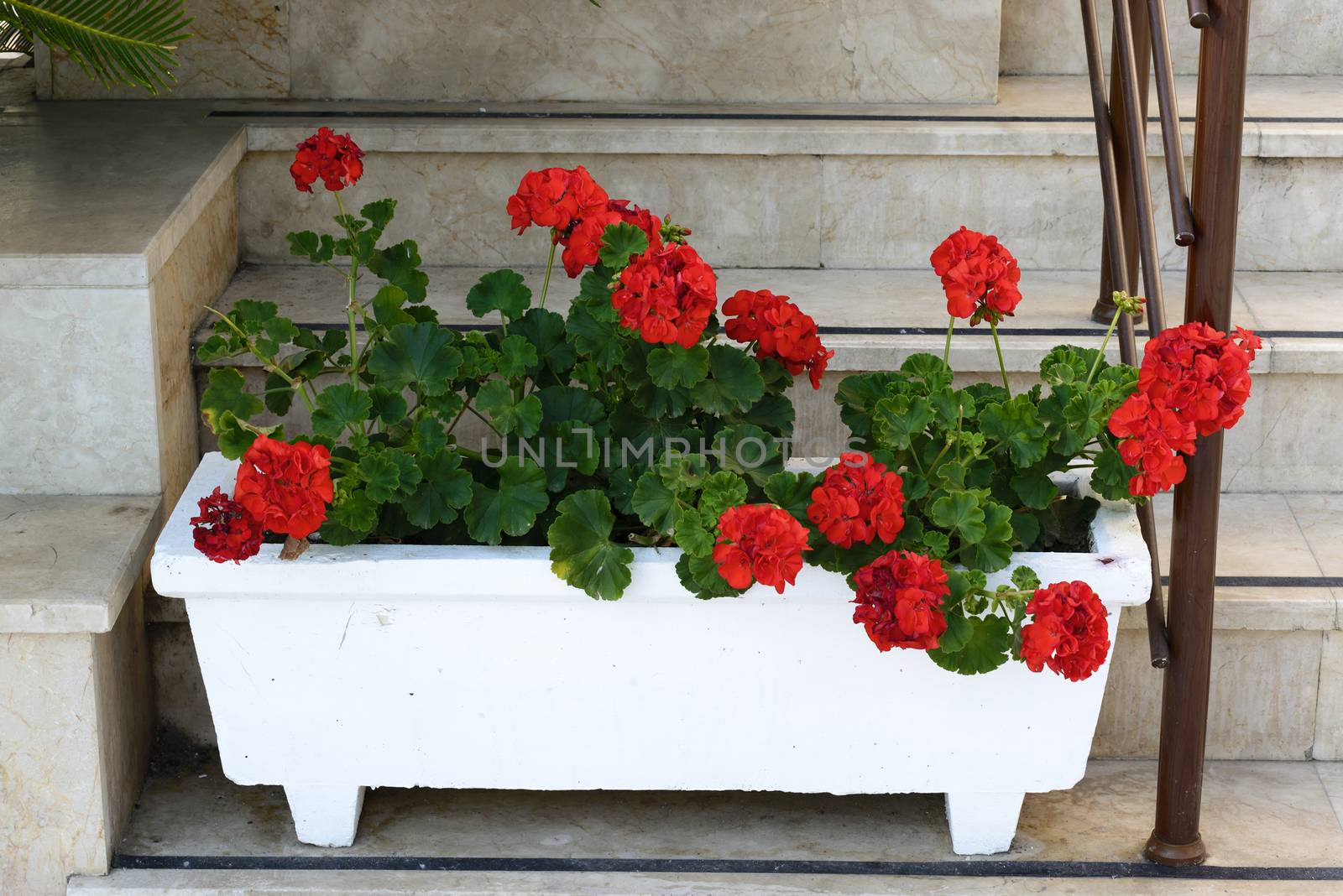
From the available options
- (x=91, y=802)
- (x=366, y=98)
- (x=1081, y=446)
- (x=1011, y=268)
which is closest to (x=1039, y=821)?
(x=1081, y=446)

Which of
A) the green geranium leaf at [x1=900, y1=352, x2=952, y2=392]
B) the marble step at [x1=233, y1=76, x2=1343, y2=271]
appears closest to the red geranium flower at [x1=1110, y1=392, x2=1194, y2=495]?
the green geranium leaf at [x1=900, y1=352, x2=952, y2=392]

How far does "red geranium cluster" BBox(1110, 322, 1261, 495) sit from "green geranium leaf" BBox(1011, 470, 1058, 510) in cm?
14

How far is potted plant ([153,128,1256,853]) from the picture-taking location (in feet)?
4.99

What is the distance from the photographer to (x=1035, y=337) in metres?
2.11

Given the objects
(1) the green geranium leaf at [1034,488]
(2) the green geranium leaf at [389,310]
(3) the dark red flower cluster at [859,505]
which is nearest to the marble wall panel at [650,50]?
(2) the green geranium leaf at [389,310]

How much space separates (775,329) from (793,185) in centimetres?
77

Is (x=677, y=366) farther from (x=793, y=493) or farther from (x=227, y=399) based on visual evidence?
(x=227, y=399)

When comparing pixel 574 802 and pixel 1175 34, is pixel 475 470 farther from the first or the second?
pixel 1175 34

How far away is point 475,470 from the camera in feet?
5.61

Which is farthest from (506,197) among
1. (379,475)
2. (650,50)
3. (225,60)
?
(379,475)

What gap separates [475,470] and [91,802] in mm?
A: 555

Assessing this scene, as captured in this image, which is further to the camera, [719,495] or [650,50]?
[650,50]

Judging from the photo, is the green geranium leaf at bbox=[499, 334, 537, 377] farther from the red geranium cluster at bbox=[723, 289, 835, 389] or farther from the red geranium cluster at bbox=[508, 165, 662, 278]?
the red geranium cluster at bbox=[723, 289, 835, 389]

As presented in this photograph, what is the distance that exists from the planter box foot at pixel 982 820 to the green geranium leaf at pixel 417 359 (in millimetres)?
727
